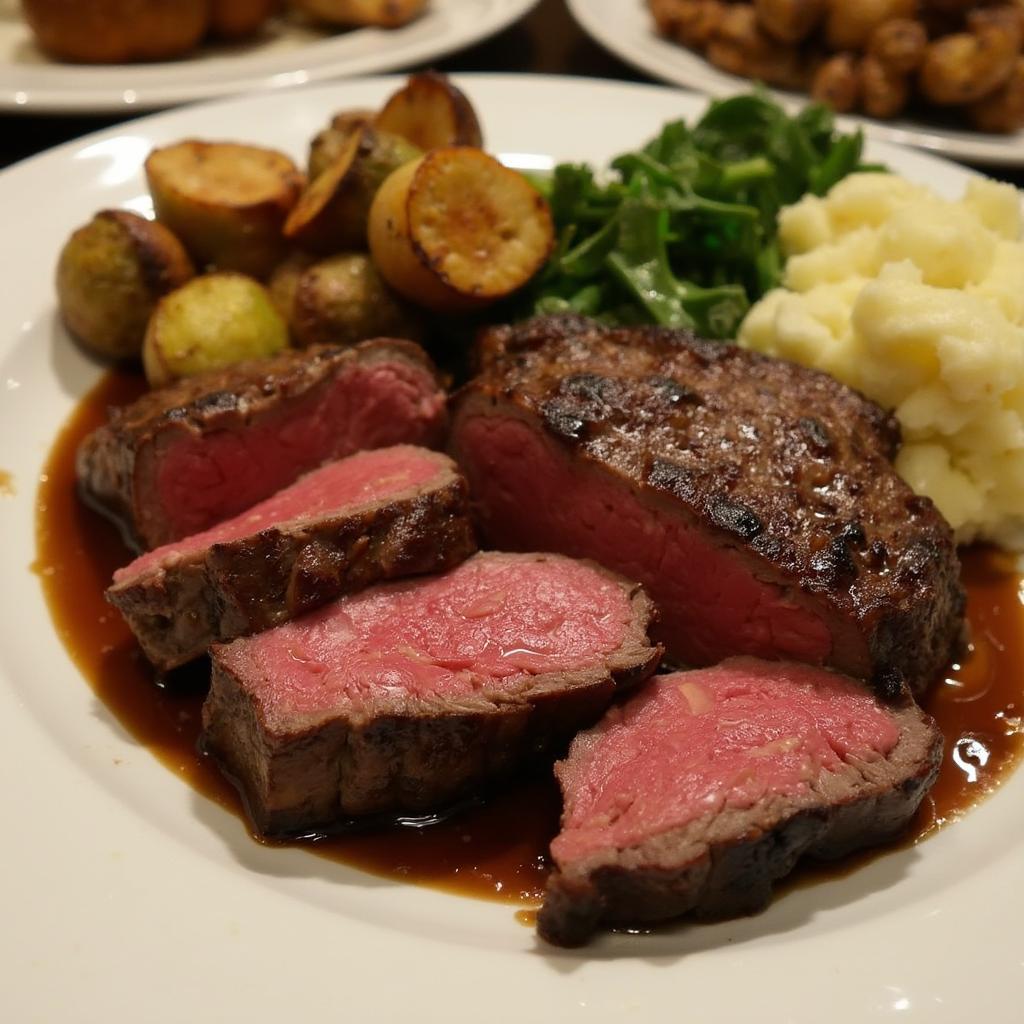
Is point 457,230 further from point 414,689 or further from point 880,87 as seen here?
point 880,87

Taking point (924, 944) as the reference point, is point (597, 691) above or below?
above

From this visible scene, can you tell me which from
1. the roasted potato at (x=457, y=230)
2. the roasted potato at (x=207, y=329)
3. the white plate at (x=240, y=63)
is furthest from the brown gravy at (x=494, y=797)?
the white plate at (x=240, y=63)

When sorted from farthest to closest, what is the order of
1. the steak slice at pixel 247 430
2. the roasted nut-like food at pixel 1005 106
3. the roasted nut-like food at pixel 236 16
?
the roasted nut-like food at pixel 236 16 < the roasted nut-like food at pixel 1005 106 < the steak slice at pixel 247 430

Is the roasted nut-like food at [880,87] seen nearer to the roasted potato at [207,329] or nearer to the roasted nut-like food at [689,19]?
the roasted nut-like food at [689,19]

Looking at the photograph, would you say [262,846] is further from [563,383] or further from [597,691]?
[563,383]

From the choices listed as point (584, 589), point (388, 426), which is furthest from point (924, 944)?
point (388, 426)

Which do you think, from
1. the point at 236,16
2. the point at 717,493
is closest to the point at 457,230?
the point at 717,493

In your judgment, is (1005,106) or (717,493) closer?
(717,493)
